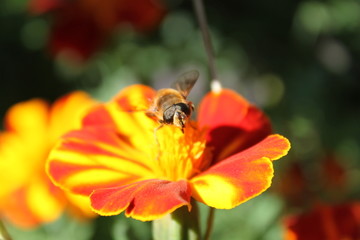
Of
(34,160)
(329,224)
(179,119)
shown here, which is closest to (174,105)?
(179,119)

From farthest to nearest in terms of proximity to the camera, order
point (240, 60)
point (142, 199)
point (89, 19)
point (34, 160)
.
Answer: point (240, 60) < point (89, 19) < point (34, 160) < point (142, 199)

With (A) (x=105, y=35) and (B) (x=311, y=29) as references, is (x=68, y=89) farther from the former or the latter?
(B) (x=311, y=29)

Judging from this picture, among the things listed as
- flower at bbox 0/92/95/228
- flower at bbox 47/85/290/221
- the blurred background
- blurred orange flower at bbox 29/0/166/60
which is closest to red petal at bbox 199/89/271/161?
flower at bbox 47/85/290/221

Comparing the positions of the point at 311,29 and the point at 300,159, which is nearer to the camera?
the point at 300,159

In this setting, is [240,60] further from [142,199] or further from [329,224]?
[142,199]

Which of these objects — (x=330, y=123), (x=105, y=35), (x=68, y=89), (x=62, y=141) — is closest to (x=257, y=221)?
(x=62, y=141)

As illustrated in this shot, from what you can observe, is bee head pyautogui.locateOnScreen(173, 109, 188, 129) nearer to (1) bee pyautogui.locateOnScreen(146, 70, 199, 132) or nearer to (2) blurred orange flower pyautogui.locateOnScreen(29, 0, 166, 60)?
(1) bee pyautogui.locateOnScreen(146, 70, 199, 132)
